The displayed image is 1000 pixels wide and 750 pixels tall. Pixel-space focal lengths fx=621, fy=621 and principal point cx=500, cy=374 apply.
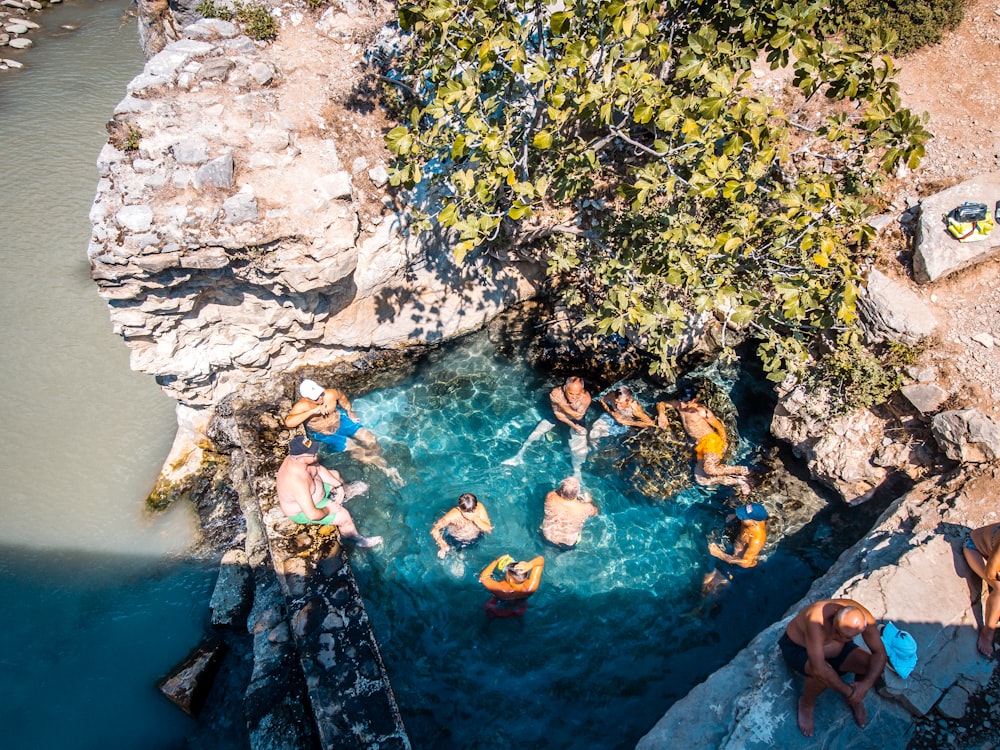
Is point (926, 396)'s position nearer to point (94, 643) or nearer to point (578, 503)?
point (578, 503)

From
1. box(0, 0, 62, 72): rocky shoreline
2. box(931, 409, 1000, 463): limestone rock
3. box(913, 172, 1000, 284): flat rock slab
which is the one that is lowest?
box(0, 0, 62, 72): rocky shoreline

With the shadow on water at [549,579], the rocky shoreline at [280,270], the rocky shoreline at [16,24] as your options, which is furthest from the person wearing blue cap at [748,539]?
the rocky shoreline at [16,24]

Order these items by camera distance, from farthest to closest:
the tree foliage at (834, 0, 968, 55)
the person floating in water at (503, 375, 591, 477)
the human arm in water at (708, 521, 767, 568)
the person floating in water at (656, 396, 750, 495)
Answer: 1. the tree foliage at (834, 0, 968, 55)
2. the person floating in water at (503, 375, 591, 477)
3. the person floating in water at (656, 396, 750, 495)
4. the human arm in water at (708, 521, 767, 568)

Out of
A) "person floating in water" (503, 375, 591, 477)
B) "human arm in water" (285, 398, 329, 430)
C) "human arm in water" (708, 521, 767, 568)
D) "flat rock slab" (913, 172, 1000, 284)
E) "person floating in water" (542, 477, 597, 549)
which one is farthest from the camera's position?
"person floating in water" (503, 375, 591, 477)

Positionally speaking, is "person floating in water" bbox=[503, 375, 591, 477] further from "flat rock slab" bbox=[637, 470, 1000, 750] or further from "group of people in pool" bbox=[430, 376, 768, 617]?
"flat rock slab" bbox=[637, 470, 1000, 750]

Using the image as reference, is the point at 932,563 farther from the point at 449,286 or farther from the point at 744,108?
the point at 449,286

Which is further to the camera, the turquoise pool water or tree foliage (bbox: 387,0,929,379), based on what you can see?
the turquoise pool water

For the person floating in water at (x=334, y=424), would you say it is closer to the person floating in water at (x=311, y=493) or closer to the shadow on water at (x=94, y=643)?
the person floating in water at (x=311, y=493)

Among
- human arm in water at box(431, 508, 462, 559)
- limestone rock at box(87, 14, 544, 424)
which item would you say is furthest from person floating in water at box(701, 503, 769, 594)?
limestone rock at box(87, 14, 544, 424)

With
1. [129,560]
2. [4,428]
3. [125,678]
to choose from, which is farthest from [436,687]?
[4,428]
